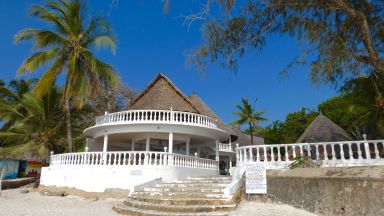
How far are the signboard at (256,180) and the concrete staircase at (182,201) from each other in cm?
65

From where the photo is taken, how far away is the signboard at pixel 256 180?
844cm

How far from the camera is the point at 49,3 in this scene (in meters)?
16.4

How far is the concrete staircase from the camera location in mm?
7969

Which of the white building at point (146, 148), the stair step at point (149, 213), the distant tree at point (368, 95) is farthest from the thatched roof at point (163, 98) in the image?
the distant tree at point (368, 95)

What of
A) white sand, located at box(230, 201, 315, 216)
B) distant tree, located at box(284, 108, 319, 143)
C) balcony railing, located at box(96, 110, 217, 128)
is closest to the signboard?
A: white sand, located at box(230, 201, 315, 216)

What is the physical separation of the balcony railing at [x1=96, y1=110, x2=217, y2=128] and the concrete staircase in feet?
15.4

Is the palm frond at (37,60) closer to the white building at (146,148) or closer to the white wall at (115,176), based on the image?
the white building at (146,148)

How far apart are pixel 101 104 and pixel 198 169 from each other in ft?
54.4

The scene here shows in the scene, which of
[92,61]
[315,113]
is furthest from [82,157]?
[315,113]

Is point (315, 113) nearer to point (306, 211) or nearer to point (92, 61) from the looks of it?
point (92, 61)

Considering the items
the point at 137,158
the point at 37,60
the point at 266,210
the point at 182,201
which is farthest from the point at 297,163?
the point at 37,60

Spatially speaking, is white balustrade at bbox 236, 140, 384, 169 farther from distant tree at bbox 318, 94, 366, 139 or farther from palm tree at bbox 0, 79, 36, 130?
distant tree at bbox 318, 94, 366, 139

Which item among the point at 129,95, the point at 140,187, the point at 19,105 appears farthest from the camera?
the point at 129,95

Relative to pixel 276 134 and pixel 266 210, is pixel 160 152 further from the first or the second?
pixel 276 134
